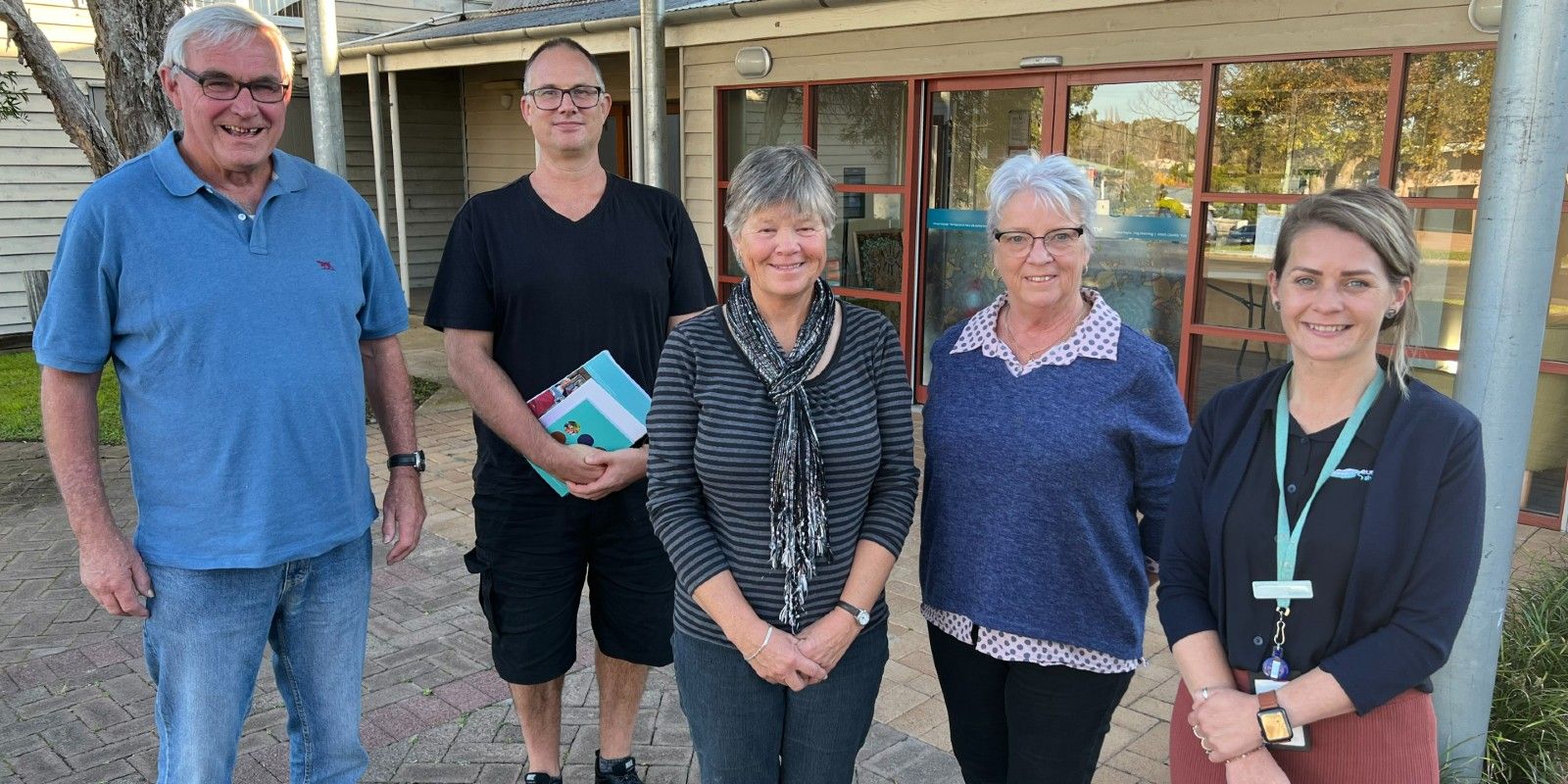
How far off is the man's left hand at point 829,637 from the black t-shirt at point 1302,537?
2.22ft

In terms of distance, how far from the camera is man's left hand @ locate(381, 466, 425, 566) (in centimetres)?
256

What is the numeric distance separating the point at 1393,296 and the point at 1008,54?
17.2 ft

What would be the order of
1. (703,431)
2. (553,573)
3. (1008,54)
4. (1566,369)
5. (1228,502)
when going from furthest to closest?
(1008,54) < (1566,369) < (553,573) < (703,431) < (1228,502)

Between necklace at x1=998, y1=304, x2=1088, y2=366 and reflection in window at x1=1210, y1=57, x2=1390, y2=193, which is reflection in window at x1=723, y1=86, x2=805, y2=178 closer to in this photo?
reflection in window at x1=1210, y1=57, x2=1390, y2=193

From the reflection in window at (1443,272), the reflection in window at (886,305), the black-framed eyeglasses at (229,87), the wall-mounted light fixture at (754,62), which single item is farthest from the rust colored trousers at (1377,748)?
the wall-mounted light fixture at (754,62)

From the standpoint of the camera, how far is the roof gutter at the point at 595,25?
7.11m

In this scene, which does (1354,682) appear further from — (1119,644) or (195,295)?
(195,295)

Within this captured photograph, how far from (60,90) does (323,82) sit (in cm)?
146

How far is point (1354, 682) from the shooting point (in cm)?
163

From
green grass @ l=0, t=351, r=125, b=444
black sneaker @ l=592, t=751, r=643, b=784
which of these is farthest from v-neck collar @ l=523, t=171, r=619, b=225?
green grass @ l=0, t=351, r=125, b=444

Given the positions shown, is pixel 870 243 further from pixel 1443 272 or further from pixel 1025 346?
pixel 1025 346

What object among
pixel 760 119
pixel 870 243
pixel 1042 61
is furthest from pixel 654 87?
Result: pixel 1042 61

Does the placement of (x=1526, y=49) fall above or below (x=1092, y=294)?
above

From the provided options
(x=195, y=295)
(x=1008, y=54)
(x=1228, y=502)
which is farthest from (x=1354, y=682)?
(x=1008, y=54)
